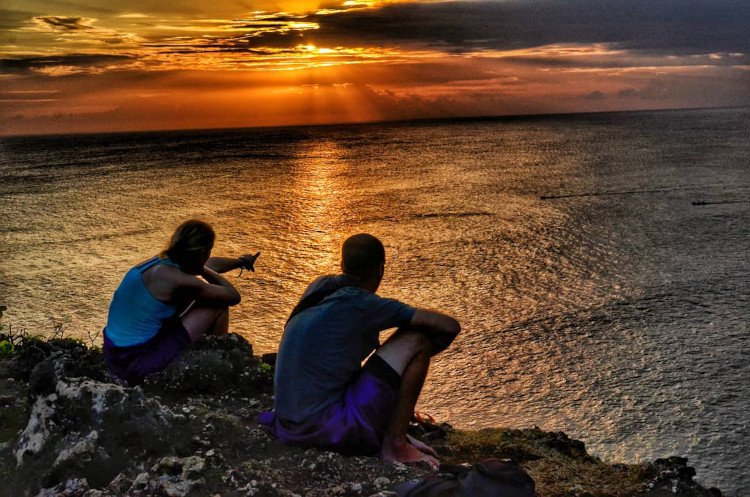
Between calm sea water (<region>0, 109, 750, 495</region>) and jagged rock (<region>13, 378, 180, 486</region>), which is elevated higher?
jagged rock (<region>13, 378, 180, 486</region>)

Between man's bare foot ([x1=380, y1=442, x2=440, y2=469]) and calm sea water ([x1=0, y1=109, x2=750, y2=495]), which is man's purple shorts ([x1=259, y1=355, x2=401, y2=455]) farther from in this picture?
calm sea water ([x1=0, y1=109, x2=750, y2=495])

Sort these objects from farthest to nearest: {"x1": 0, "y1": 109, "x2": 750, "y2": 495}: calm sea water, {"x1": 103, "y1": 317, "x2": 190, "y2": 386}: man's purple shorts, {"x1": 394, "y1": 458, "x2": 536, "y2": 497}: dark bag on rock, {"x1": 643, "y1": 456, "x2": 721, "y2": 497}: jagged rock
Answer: {"x1": 0, "y1": 109, "x2": 750, "y2": 495}: calm sea water < {"x1": 103, "y1": 317, "x2": 190, "y2": 386}: man's purple shorts < {"x1": 643, "y1": 456, "x2": 721, "y2": 497}: jagged rock < {"x1": 394, "y1": 458, "x2": 536, "y2": 497}: dark bag on rock

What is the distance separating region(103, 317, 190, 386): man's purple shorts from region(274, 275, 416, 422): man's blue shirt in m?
1.27

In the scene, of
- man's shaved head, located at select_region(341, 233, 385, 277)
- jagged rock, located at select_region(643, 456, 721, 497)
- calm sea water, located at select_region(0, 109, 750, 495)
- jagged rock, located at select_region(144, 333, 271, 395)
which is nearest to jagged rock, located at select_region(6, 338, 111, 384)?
jagged rock, located at select_region(144, 333, 271, 395)

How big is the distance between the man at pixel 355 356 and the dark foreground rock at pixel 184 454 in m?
0.23

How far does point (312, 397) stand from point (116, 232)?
1244 cm

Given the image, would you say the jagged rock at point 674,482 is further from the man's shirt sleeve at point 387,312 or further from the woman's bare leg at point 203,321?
the woman's bare leg at point 203,321

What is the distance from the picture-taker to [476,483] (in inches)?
127

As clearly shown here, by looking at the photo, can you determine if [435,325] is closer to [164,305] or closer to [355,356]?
[355,356]

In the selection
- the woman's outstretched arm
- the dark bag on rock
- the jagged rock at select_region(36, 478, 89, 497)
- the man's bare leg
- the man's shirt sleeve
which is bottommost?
the jagged rock at select_region(36, 478, 89, 497)

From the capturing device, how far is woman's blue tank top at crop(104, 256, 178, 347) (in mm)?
4250

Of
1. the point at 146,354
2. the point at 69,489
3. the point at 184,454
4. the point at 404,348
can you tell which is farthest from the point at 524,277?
the point at 69,489

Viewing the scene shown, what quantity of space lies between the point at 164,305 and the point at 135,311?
7.1 inches

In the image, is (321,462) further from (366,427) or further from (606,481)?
(606,481)
